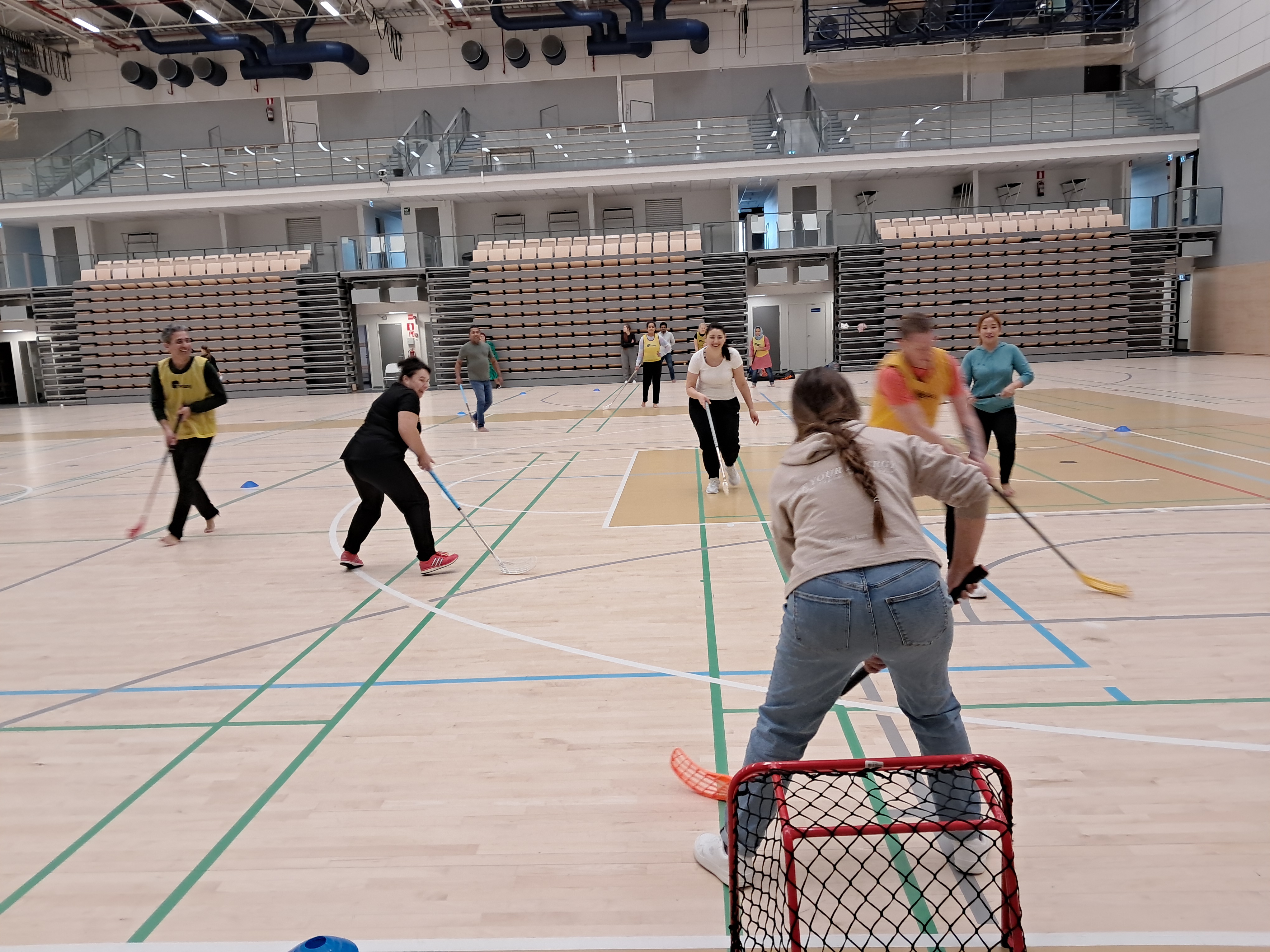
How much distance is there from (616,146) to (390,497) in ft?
75.8

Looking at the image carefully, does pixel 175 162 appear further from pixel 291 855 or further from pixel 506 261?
pixel 291 855

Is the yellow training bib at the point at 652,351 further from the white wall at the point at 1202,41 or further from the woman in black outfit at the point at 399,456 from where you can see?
the white wall at the point at 1202,41

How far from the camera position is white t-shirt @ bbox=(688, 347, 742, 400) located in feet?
28.0

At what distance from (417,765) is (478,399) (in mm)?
12224

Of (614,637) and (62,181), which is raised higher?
Answer: (62,181)

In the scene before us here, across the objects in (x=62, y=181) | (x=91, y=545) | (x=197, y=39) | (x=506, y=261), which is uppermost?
(x=197, y=39)

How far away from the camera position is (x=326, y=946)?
2.21 metres

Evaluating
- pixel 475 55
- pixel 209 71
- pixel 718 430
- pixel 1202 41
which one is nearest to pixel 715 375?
pixel 718 430

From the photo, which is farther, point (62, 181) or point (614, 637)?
point (62, 181)

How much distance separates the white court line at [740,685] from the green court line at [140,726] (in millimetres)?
1327

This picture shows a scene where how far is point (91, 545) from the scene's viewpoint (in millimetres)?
8000

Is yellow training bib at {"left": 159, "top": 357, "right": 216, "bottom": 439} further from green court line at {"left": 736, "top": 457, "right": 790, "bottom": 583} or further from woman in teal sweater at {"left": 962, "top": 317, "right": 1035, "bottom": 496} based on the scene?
woman in teal sweater at {"left": 962, "top": 317, "right": 1035, "bottom": 496}

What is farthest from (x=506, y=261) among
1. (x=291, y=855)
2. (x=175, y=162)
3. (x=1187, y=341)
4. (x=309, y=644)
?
(x=291, y=855)

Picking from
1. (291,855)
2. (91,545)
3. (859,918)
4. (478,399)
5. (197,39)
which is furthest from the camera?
(197,39)
